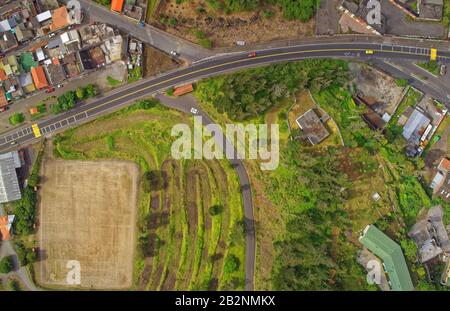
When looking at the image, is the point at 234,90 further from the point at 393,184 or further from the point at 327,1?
the point at 393,184

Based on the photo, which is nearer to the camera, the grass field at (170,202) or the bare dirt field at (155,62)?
the grass field at (170,202)

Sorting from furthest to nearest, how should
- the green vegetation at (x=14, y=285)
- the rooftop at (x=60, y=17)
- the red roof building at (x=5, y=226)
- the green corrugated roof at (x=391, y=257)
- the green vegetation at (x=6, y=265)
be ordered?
1. the rooftop at (x=60, y=17)
2. the red roof building at (x=5, y=226)
3. the green vegetation at (x=14, y=285)
4. the green vegetation at (x=6, y=265)
5. the green corrugated roof at (x=391, y=257)

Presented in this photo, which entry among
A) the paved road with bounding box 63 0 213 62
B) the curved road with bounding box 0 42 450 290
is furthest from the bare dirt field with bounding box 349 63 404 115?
the paved road with bounding box 63 0 213 62

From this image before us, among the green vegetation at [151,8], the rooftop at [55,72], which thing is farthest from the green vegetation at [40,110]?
the green vegetation at [151,8]

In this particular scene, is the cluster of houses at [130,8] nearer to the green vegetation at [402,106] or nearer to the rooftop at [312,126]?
the rooftop at [312,126]

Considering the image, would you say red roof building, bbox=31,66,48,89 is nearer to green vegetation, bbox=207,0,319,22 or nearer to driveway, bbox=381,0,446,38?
green vegetation, bbox=207,0,319,22

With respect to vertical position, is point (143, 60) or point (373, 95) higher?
point (143, 60)

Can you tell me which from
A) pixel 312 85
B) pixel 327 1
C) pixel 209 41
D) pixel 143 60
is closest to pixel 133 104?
pixel 143 60
